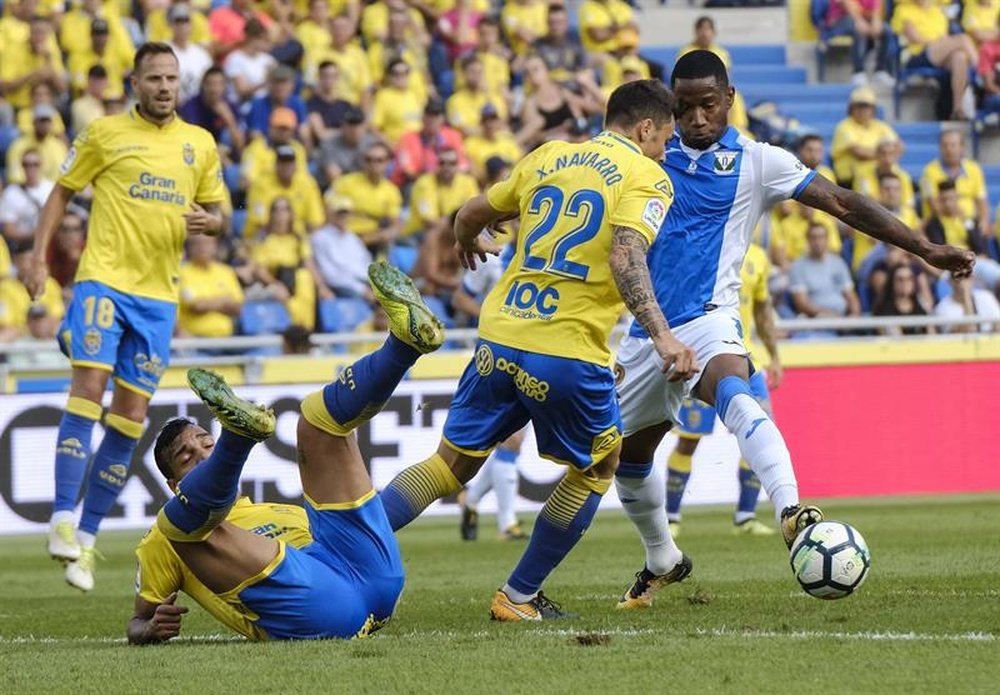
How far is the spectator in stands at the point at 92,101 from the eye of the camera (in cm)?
1778

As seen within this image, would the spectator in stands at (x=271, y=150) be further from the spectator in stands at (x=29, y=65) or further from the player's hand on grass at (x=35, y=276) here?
the player's hand on grass at (x=35, y=276)

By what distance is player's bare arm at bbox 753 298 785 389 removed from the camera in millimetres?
13352

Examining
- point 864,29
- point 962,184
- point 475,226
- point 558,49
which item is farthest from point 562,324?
point 864,29

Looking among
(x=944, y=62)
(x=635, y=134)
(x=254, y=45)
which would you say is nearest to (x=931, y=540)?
(x=635, y=134)

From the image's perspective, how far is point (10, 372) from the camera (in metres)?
15.2

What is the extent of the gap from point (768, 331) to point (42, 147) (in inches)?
296

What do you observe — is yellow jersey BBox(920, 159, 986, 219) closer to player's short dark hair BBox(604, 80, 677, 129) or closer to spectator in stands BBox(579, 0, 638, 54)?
spectator in stands BBox(579, 0, 638, 54)

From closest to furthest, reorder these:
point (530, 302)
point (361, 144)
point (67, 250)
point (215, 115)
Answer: point (530, 302)
point (67, 250)
point (215, 115)
point (361, 144)

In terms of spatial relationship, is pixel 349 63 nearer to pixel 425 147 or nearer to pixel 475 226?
→ pixel 425 147

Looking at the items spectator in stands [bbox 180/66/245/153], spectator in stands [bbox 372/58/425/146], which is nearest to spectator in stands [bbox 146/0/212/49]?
spectator in stands [bbox 180/66/245/153]

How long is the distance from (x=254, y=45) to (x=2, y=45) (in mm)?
2544

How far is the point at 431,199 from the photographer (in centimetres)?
1823

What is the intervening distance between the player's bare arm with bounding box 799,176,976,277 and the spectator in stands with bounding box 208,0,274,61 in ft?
38.8

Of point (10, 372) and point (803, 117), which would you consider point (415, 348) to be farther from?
point (803, 117)
